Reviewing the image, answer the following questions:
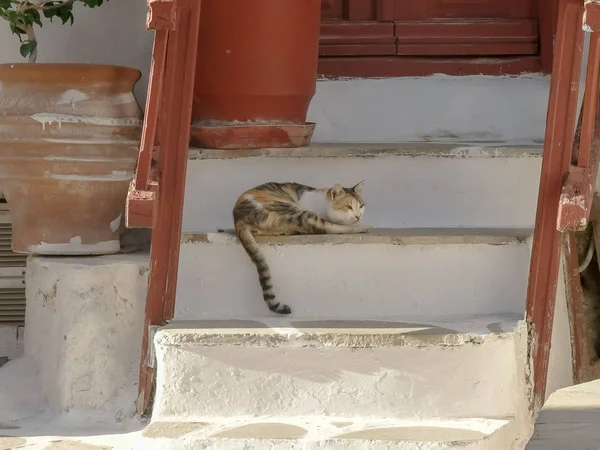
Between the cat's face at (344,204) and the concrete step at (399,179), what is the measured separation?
8.8 inches

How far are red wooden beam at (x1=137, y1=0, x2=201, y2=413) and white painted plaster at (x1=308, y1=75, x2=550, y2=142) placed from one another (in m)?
1.07

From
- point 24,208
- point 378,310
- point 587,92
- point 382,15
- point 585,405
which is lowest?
point 585,405

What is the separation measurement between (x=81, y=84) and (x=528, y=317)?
5.78 ft

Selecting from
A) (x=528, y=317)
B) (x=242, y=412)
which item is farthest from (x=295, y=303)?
(x=528, y=317)

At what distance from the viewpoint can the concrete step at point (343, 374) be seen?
259 centimetres

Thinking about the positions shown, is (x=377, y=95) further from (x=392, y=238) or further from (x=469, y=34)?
(x=392, y=238)

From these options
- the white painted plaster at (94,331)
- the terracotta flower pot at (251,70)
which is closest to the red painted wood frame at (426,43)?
the terracotta flower pot at (251,70)

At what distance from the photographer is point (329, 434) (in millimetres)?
2439

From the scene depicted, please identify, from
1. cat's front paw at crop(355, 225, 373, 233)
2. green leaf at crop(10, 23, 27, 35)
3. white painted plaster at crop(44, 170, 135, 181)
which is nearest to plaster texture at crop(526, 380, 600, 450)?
cat's front paw at crop(355, 225, 373, 233)

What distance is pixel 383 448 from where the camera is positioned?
234cm

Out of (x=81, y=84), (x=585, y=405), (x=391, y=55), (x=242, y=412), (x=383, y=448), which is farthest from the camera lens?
(x=391, y=55)

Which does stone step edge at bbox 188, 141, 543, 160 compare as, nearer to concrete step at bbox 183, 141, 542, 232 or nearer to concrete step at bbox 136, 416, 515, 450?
concrete step at bbox 183, 141, 542, 232

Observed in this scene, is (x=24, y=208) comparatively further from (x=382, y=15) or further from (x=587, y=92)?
(x=587, y=92)

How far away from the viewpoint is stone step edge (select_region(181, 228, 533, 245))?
297 centimetres
